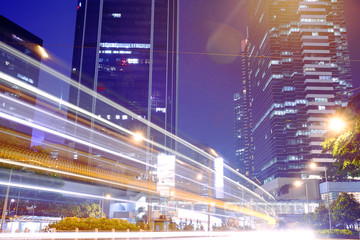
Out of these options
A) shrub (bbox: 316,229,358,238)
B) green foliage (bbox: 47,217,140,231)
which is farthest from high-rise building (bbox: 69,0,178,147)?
green foliage (bbox: 47,217,140,231)

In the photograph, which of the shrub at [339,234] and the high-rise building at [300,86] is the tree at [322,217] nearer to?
the shrub at [339,234]

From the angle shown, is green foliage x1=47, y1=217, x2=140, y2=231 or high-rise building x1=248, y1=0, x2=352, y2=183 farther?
high-rise building x1=248, y1=0, x2=352, y2=183

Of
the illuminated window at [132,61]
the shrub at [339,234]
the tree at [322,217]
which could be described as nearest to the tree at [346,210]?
the tree at [322,217]

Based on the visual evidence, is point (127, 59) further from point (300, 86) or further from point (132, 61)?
point (300, 86)

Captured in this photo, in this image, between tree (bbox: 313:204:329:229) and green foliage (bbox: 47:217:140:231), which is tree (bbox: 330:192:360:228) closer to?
tree (bbox: 313:204:329:229)

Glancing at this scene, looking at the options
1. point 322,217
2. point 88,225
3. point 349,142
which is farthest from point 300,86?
point 349,142

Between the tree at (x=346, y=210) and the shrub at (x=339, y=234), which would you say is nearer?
the shrub at (x=339, y=234)

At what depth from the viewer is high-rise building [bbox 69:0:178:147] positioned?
16762cm

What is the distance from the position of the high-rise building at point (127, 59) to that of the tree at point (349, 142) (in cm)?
14561

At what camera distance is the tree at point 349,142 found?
16938mm

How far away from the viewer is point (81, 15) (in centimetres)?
18888

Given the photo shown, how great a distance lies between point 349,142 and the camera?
17047 millimetres

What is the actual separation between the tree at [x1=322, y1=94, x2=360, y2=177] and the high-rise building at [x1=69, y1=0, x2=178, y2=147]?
14561 cm

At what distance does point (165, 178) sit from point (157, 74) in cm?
11695
